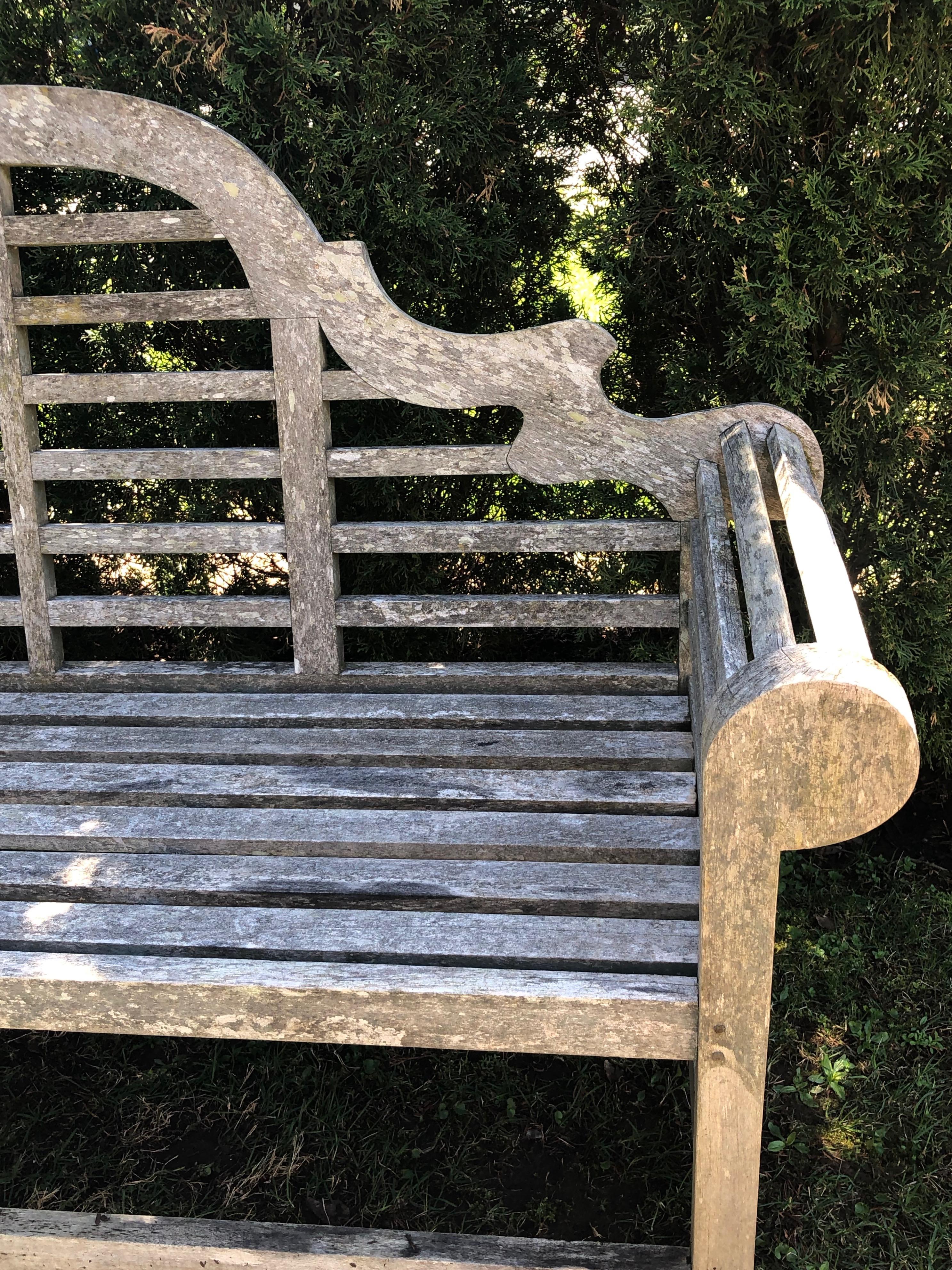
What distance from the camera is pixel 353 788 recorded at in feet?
7.39

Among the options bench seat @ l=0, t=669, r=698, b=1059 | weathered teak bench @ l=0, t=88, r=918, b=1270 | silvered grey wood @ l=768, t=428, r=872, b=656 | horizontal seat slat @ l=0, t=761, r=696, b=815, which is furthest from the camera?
horizontal seat slat @ l=0, t=761, r=696, b=815

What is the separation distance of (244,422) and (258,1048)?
5.72 ft

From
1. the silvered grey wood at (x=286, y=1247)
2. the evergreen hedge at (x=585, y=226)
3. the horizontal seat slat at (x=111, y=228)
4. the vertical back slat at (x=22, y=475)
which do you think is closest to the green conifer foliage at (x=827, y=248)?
the evergreen hedge at (x=585, y=226)

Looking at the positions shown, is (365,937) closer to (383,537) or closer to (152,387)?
(383,537)

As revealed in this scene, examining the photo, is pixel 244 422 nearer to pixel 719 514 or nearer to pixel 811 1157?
pixel 719 514

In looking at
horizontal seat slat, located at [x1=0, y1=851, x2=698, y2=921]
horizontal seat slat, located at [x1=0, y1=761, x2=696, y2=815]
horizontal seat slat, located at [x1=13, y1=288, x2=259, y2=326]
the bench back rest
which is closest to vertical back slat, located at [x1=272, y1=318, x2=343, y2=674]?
the bench back rest

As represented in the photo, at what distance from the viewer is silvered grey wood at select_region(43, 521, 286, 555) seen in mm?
2707

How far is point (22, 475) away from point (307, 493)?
2.37 ft

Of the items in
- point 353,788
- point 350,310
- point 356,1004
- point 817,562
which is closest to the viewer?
point 817,562

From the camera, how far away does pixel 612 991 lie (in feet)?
5.51

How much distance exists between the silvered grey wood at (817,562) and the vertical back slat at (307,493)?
1.06 meters

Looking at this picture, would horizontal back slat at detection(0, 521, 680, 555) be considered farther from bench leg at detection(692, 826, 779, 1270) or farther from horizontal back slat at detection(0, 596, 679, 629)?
bench leg at detection(692, 826, 779, 1270)

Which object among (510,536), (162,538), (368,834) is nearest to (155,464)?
(162,538)

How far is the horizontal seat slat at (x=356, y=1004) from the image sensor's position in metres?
1.68
